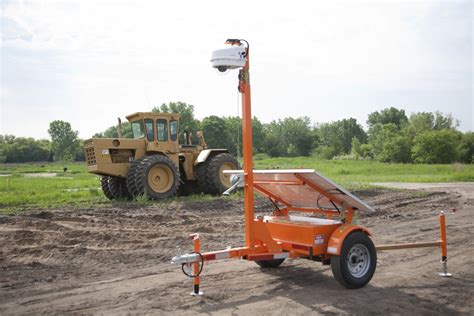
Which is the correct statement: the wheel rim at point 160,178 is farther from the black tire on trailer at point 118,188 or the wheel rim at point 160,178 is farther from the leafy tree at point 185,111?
the leafy tree at point 185,111

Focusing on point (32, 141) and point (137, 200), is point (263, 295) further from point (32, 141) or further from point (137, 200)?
point (32, 141)

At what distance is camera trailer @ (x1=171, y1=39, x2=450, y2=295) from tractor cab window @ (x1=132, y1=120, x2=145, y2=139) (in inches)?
445

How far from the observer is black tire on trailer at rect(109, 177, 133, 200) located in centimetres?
1767

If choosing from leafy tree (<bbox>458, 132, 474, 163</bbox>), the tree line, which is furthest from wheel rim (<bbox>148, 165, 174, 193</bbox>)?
leafy tree (<bbox>458, 132, 474, 163</bbox>)

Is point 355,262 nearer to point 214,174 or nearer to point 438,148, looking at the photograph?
point 214,174

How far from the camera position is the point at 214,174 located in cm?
1811

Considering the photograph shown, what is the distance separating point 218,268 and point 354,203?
242 cm

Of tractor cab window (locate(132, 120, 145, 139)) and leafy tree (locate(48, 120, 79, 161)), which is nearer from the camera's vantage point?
tractor cab window (locate(132, 120, 145, 139))

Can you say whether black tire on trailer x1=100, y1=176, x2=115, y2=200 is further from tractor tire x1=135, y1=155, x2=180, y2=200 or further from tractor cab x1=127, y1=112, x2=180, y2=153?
tractor tire x1=135, y1=155, x2=180, y2=200

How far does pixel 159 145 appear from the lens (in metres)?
17.6

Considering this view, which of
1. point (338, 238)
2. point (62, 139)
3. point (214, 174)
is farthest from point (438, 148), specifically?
point (62, 139)

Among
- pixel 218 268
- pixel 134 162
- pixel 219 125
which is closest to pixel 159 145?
pixel 134 162

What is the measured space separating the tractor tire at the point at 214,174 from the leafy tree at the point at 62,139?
75.0 meters

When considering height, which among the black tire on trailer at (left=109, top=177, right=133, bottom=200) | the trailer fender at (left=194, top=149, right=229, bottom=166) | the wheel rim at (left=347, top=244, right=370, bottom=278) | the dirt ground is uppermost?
the trailer fender at (left=194, top=149, right=229, bottom=166)
